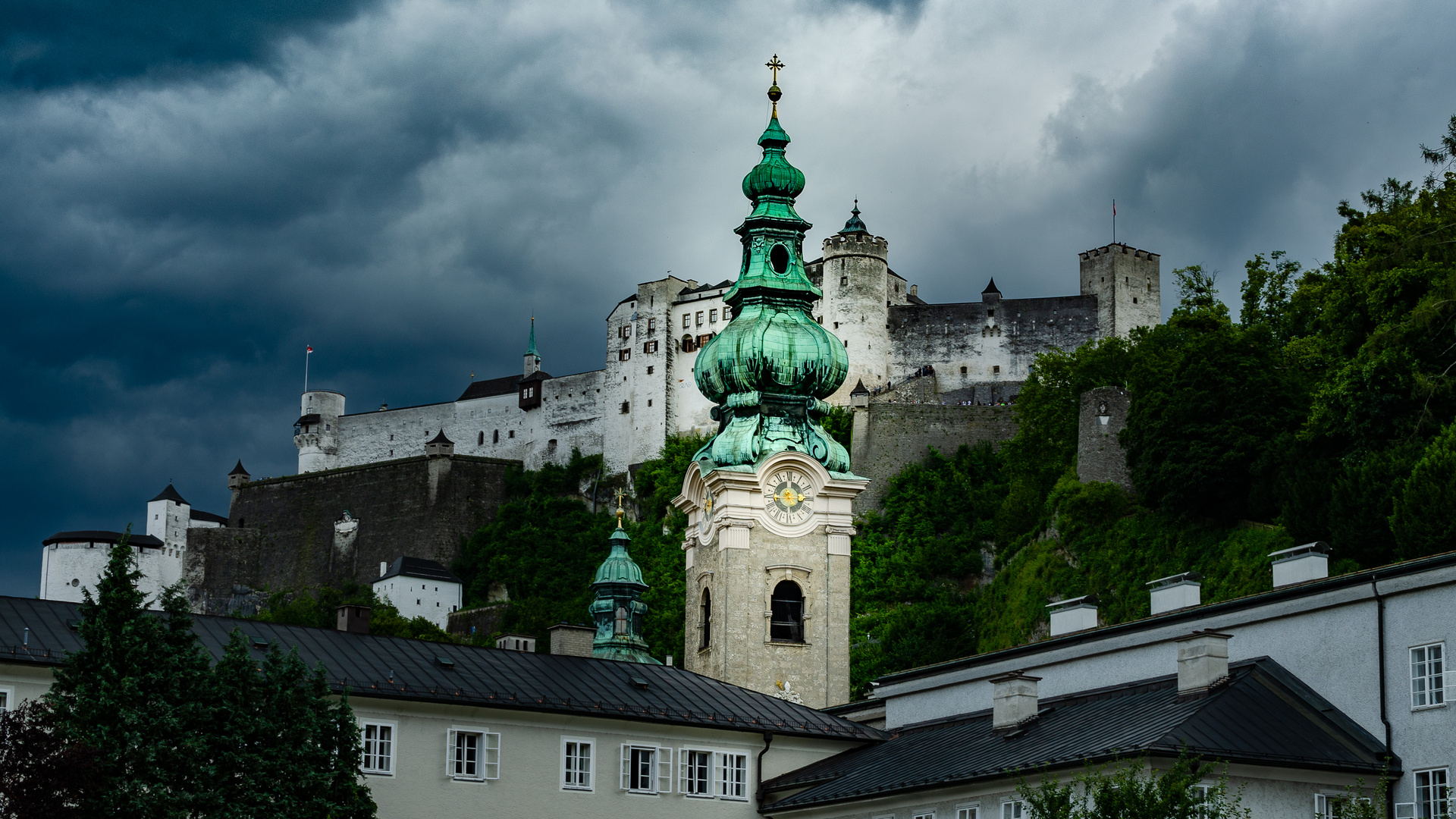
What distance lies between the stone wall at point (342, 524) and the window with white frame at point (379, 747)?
7313cm

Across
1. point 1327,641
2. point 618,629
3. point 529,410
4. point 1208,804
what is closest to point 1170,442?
point 618,629

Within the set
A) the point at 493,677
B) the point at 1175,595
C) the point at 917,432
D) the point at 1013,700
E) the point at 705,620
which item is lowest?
the point at 1013,700

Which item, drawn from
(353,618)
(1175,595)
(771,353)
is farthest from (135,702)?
(771,353)

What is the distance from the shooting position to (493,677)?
96.1ft

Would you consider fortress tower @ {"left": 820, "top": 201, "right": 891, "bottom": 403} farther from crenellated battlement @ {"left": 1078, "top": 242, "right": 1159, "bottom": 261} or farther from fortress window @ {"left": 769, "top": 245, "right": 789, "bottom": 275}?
fortress window @ {"left": 769, "top": 245, "right": 789, "bottom": 275}

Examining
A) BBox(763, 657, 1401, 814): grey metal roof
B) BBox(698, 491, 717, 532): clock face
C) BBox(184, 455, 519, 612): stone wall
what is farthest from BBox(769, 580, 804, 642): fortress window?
BBox(184, 455, 519, 612): stone wall

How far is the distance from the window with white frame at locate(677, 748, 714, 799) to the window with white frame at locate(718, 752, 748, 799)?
16cm

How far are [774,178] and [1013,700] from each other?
1718 centimetres

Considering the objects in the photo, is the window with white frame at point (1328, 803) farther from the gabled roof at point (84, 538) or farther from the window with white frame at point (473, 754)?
the gabled roof at point (84, 538)

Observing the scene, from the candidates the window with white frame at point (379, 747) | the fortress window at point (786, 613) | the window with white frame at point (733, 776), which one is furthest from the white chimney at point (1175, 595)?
the window with white frame at point (379, 747)

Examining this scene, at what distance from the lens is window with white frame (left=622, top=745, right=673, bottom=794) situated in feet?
96.2

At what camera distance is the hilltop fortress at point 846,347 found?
94.7 metres

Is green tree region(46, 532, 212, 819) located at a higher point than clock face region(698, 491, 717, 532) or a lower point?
lower

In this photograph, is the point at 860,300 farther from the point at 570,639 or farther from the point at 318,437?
the point at 570,639
